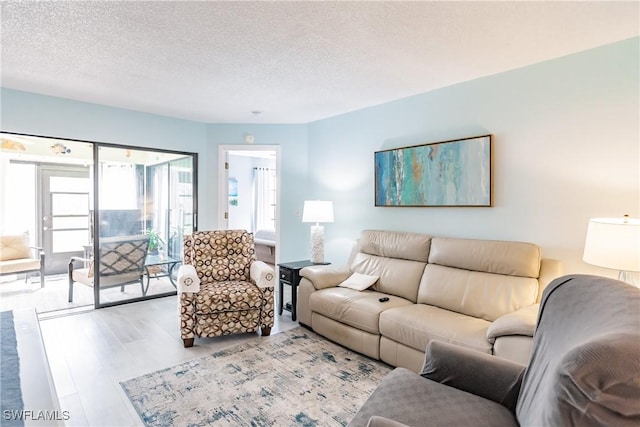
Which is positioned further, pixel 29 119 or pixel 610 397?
pixel 29 119

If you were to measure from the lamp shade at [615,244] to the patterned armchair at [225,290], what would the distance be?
245cm

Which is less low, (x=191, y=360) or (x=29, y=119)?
(x=29, y=119)

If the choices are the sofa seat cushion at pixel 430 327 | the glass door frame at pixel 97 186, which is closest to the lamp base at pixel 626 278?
the sofa seat cushion at pixel 430 327

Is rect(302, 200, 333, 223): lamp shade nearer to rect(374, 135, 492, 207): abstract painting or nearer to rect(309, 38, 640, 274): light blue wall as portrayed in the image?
rect(374, 135, 492, 207): abstract painting

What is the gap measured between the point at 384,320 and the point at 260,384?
103cm

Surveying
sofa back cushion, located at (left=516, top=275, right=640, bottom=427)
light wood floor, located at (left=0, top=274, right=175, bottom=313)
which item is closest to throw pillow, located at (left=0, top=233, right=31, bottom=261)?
light wood floor, located at (left=0, top=274, right=175, bottom=313)

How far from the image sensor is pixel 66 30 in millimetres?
2240

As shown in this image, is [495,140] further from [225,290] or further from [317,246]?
[225,290]

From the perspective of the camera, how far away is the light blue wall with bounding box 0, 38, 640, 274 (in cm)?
239

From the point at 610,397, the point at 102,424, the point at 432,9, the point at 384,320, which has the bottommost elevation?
the point at 102,424

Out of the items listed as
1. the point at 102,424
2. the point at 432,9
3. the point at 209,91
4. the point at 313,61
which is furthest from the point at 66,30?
the point at 102,424

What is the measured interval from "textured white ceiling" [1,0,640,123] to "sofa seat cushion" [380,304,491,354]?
77.2 inches

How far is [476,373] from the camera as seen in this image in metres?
1.53

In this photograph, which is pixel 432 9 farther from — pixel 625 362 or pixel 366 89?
Result: pixel 625 362
